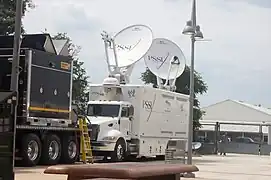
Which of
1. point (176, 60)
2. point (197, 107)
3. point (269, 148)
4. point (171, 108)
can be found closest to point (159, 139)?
point (171, 108)

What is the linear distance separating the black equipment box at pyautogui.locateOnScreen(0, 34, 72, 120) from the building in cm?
A: 4748

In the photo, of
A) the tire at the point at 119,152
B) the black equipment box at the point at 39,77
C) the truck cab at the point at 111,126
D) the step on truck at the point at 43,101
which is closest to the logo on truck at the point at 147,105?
the truck cab at the point at 111,126

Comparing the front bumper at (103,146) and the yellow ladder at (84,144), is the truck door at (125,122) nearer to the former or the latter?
the front bumper at (103,146)

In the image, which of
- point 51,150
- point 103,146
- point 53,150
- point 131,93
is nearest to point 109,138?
point 103,146

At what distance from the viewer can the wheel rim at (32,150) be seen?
23.2 m

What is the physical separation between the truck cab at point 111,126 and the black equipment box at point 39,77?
9.77 ft

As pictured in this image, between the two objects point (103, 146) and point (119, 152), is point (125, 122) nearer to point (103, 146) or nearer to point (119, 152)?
point (119, 152)

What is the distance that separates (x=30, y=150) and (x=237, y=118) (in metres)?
60.3

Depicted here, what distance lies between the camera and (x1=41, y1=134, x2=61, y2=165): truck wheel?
79.0 ft

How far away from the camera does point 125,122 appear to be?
29.0m

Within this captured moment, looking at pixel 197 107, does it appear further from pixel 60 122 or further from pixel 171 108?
pixel 60 122

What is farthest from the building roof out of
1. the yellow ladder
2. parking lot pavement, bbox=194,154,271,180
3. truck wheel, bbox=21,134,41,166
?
truck wheel, bbox=21,134,41,166


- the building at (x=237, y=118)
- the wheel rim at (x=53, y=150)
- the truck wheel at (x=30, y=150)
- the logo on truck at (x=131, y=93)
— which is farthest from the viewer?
the building at (x=237, y=118)

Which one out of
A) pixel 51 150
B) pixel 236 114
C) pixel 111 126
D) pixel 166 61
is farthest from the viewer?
pixel 236 114
